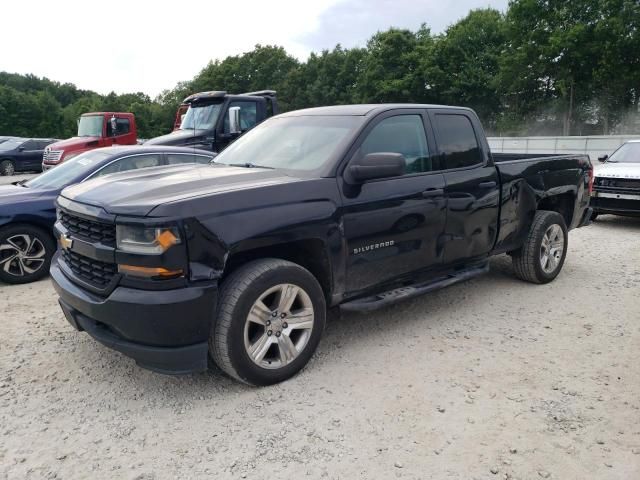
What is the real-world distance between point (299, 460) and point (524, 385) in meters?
1.65

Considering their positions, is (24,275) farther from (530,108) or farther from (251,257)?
(530,108)

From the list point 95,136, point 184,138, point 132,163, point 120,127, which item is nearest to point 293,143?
point 132,163

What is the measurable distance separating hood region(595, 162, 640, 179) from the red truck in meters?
11.8

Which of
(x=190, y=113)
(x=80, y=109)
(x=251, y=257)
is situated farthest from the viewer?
(x=80, y=109)

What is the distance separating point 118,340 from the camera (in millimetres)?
3021

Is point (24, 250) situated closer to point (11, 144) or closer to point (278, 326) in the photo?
point (278, 326)

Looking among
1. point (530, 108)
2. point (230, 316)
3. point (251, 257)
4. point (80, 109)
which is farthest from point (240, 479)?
point (80, 109)

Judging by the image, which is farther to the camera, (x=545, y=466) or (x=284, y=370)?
(x=284, y=370)

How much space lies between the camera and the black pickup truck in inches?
115

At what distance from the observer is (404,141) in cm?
418

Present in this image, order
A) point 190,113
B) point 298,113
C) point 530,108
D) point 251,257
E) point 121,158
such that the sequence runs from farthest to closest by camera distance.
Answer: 1. point 530,108
2. point 190,113
3. point 121,158
4. point 298,113
5. point 251,257

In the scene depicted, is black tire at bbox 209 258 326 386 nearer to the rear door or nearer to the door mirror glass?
the rear door

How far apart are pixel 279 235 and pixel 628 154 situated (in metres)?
9.27

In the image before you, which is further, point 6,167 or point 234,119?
point 6,167
